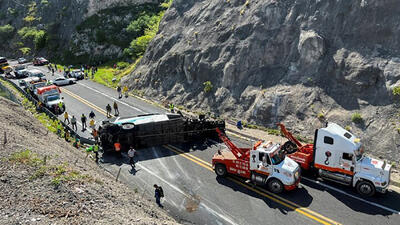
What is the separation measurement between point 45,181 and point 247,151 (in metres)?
11.2

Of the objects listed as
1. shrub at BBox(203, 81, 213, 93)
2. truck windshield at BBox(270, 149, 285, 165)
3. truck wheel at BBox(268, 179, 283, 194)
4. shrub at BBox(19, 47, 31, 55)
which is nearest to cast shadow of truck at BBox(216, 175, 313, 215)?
truck wheel at BBox(268, 179, 283, 194)

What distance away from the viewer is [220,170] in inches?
782

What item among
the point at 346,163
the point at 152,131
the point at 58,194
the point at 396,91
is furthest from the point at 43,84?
the point at 396,91

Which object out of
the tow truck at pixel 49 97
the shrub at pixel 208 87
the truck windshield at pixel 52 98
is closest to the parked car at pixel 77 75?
the tow truck at pixel 49 97

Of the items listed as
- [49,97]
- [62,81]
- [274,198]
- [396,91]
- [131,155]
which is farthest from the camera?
[62,81]

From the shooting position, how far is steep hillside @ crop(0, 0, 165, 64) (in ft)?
199

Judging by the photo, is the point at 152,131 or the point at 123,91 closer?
the point at 152,131

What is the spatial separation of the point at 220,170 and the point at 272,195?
142 inches

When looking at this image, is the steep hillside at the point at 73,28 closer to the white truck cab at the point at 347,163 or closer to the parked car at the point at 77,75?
the parked car at the point at 77,75

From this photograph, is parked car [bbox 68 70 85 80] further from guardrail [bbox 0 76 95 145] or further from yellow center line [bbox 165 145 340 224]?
yellow center line [bbox 165 145 340 224]

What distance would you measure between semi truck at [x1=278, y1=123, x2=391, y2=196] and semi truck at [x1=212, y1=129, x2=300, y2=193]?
66.3 inches

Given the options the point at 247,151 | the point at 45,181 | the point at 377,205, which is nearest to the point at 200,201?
the point at 247,151

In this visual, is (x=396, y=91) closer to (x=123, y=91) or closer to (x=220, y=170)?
(x=220, y=170)

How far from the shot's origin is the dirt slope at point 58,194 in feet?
40.7
